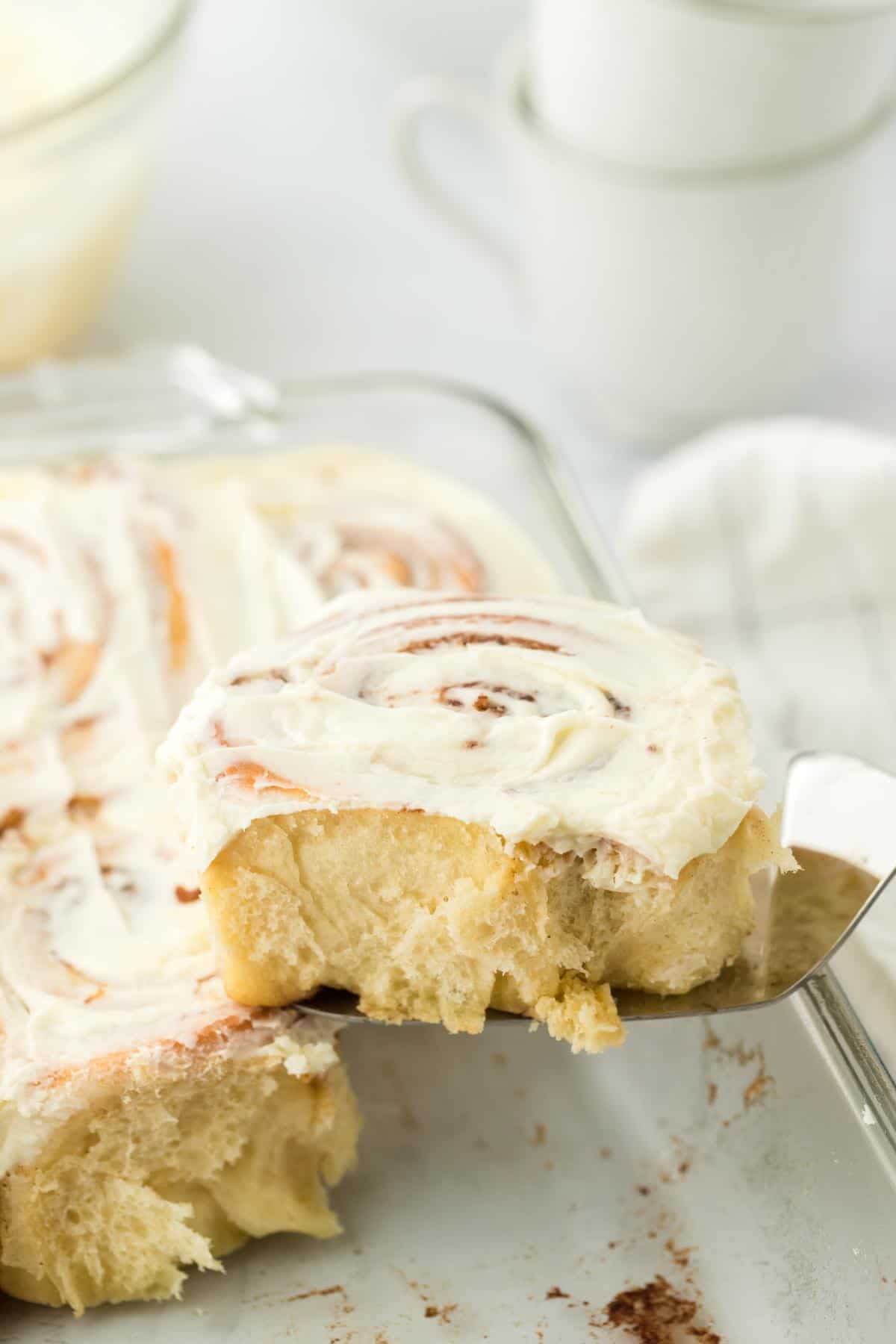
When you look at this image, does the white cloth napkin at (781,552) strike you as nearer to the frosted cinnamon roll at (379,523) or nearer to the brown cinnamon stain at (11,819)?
the frosted cinnamon roll at (379,523)

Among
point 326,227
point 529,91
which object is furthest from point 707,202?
point 326,227

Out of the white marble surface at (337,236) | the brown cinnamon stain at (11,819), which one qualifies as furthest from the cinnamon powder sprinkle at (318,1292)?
the white marble surface at (337,236)

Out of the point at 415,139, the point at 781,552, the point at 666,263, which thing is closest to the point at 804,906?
the point at 781,552

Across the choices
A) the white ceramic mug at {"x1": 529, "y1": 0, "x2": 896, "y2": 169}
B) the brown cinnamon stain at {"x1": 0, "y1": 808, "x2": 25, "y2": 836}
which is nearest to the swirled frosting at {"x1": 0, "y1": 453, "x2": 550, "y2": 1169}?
the brown cinnamon stain at {"x1": 0, "y1": 808, "x2": 25, "y2": 836}

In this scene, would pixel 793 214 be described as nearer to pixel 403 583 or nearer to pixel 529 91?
pixel 529 91

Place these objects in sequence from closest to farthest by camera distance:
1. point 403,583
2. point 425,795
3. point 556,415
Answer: point 425,795
point 403,583
point 556,415

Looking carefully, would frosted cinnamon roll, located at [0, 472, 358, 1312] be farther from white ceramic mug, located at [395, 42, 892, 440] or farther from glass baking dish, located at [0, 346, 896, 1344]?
white ceramic mug, located at [395, 42, 892, 440]
